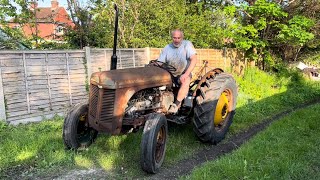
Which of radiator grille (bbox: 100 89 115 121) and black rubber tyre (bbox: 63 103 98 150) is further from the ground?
radiator grille (bbox: 100 89 115 121)

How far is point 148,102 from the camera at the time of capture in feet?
14.6

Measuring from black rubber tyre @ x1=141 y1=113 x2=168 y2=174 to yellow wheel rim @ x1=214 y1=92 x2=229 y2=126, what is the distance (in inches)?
56.3

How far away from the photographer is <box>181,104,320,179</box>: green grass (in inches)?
142

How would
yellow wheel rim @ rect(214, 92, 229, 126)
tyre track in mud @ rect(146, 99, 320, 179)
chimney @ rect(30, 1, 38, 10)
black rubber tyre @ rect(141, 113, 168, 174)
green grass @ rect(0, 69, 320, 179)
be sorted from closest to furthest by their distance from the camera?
black rubber tyre @ rect(141, 113, 168, 174) < tyre track in mud @ rect(146, 99, 320, 179) < green grass @ rect(0, 69, 320, 179) < yellow wheel rim @ rect(214, 92, 229, 126) < chimney @ rect(30, 1, 38, 10)

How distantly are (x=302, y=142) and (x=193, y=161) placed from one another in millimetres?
1688

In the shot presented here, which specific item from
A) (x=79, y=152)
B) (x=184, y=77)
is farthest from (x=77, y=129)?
(x=184, y=77)

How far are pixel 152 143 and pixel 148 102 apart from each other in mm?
828

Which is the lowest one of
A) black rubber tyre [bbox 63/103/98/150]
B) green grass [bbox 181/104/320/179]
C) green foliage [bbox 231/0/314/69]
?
green grass [bbox 181/104/320/179]

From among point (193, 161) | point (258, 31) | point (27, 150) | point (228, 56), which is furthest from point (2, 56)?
point (258, 31)

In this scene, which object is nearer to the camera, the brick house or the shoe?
the shoe

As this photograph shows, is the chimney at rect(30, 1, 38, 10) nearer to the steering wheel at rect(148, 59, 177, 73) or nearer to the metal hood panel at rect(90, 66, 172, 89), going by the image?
the steering wheel at rect(148, 59, 177, 73)

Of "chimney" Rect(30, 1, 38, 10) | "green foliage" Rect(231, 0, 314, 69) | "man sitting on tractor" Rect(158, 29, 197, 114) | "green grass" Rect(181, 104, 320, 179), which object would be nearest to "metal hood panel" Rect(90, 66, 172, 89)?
"man sitting on tractor" Rect(158, 29, 197, 114)

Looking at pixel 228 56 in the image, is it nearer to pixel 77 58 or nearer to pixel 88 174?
pixel 77 58

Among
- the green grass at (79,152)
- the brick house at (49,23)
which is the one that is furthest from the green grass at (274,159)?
the brick house at (49,23)
